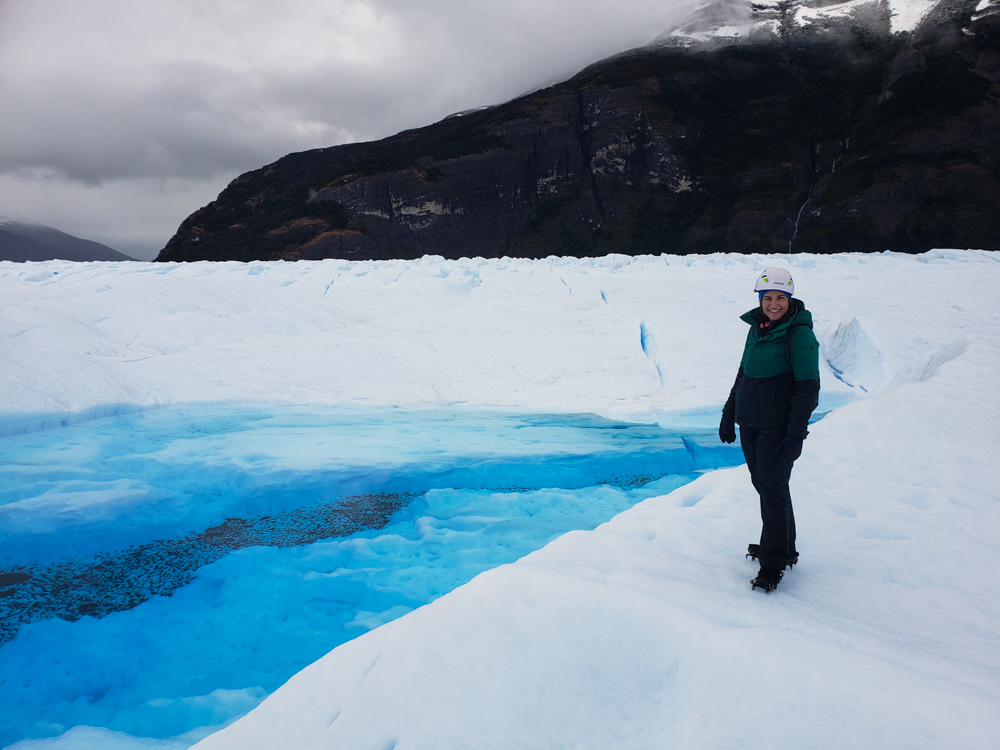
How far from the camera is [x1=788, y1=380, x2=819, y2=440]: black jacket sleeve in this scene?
2.22 metres

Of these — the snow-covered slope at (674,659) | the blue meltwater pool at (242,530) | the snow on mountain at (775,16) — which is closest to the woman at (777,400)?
the snow-covered slope at (674,659)

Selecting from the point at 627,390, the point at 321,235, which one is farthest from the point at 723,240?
the point at 627,390

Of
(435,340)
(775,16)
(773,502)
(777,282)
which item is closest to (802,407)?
(773,502)

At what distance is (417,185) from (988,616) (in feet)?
191

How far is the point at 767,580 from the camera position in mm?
2236

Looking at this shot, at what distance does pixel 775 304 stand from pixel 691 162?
190 ft

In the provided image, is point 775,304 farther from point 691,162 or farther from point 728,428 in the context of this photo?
point 691,162

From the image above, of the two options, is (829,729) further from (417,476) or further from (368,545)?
(417,476)

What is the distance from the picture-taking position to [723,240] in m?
50.9

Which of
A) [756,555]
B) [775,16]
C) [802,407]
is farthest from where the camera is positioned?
[775,16]

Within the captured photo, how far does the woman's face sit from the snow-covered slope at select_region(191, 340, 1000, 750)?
1.13m

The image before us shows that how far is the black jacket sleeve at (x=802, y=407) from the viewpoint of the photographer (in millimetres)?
2223

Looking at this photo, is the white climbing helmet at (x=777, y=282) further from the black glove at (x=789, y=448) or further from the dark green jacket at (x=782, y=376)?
the black glove at (x=789, y=448)

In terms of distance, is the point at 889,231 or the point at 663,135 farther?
the point at 663,135
